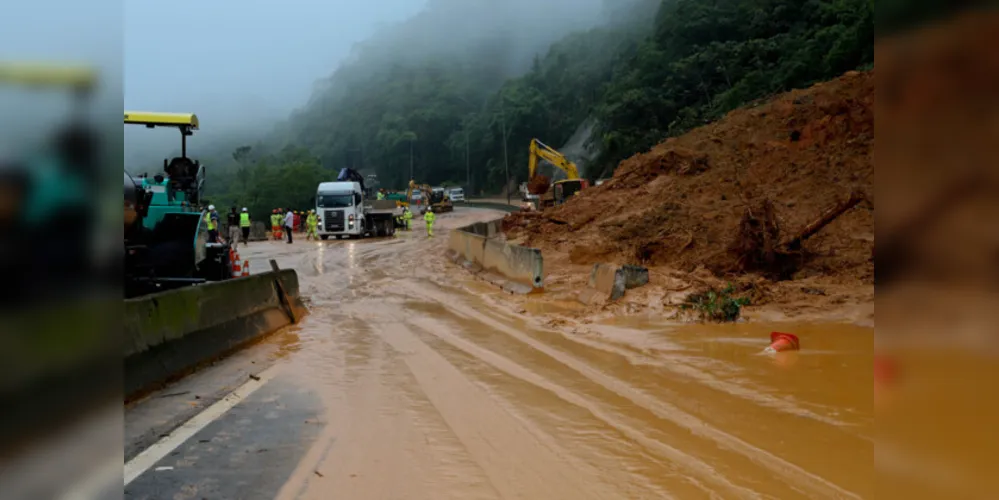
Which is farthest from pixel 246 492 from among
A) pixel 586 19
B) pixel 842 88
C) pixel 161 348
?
pixel 586 19

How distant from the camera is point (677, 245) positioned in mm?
15547

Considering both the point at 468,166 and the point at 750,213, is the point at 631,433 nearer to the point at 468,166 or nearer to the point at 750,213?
the point at 750,213

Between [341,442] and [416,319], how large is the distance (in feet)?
21.9

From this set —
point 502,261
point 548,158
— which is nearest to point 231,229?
point 502,261

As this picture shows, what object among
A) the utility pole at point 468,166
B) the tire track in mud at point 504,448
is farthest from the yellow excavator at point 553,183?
the utility pole at point 468,166

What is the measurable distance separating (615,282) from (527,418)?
6.28 metres

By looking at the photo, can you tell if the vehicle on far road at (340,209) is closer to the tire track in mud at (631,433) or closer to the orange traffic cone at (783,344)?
the tire track in mud at (631,433)

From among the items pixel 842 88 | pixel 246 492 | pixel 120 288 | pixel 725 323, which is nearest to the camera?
pixel 120 288

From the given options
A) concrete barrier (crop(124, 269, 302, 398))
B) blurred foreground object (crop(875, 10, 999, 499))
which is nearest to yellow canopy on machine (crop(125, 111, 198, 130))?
concrete barrier (crop(124, 269, 302, 398))

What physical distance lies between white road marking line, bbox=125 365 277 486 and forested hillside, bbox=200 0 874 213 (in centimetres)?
562

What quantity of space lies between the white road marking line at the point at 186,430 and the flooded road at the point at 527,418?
0.03 m

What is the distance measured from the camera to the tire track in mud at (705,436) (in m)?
4.10

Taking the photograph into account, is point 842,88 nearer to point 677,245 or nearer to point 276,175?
point 677,245

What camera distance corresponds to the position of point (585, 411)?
5891 millimetres
